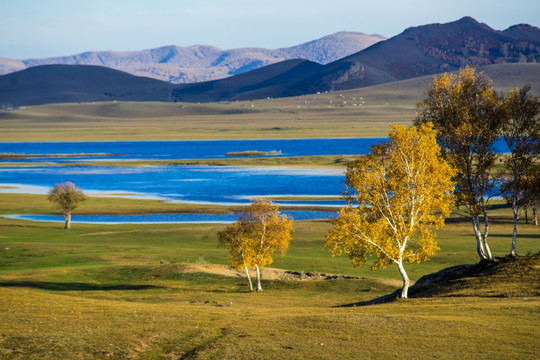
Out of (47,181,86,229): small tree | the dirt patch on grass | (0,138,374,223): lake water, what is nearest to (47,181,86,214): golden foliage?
(47,181,86,229): small tree

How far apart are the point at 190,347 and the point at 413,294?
15.9m

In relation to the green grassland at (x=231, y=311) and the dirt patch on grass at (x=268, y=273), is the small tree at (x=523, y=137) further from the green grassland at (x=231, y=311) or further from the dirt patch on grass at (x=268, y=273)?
the dirt patch on grass at (x=268, y=273)

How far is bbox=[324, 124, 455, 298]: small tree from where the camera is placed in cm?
3362

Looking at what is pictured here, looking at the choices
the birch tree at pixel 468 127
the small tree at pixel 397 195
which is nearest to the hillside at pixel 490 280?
the birch tree at pixel 468 127

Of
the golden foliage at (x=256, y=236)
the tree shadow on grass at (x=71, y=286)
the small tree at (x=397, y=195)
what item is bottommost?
the tree shadow on grass at (x=71, y=286)

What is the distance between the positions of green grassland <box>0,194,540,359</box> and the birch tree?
6.98 metres

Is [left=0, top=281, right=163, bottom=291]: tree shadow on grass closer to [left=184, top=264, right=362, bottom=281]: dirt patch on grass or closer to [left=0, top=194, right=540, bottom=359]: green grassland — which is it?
[left=0, top=194, right=540, bottom=359]: green grassland

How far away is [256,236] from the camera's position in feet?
149

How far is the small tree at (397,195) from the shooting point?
33625mm

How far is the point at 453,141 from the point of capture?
37.9m

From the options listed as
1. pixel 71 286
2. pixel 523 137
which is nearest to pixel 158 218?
pixel 71 286

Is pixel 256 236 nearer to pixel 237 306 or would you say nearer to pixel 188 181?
pixel 237 306

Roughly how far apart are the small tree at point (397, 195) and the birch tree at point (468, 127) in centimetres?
372

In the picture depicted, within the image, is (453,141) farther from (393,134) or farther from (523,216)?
(523,216)
